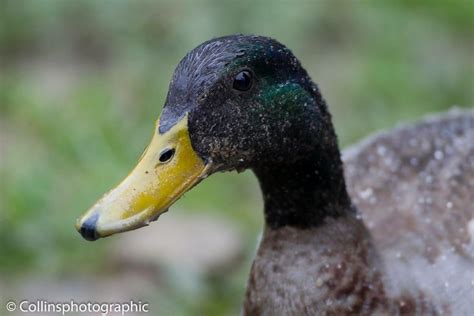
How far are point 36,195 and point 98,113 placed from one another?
0.66m

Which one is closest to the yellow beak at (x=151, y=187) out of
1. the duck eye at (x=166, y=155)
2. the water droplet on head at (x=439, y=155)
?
the duck eye at (x=166, y=155)

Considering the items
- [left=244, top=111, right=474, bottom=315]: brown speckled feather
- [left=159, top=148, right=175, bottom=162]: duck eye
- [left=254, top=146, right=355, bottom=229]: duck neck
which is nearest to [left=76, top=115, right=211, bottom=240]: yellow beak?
[left=159, top=148, right=175, bottom=162]: duck eye

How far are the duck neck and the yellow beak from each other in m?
0.32

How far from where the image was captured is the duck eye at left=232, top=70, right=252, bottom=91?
8.60 ft

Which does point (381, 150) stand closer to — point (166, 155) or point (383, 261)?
point (383, 261)

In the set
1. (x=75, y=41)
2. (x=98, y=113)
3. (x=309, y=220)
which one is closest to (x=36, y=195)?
(x=98, y=113)

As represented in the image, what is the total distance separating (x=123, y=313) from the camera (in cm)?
391

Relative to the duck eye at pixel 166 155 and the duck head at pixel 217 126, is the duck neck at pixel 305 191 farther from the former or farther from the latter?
the duck eye at pixel 166 155

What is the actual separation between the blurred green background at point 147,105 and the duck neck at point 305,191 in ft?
4.02

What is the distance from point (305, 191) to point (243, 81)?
43cm

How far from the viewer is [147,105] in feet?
17.0

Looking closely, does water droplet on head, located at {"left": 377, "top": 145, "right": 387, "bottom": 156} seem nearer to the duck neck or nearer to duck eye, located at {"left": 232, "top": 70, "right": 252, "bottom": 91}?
the duck neck

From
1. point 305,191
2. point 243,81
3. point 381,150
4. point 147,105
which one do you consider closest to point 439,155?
point 381,150

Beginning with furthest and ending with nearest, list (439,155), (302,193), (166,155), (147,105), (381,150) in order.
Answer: (147,105)
(381,150)
(439,155)
(302,193)
(166,155)
